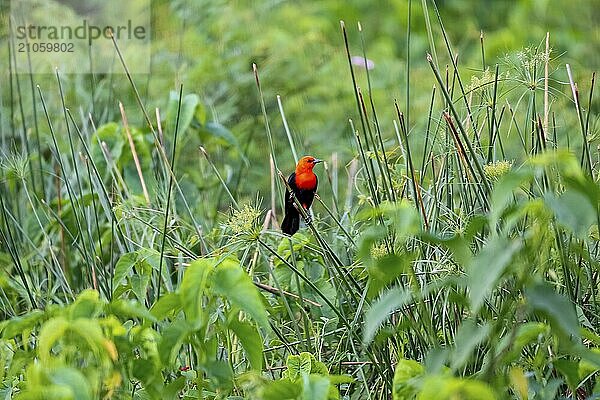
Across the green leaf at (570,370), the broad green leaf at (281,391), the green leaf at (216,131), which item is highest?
the green leaf at (216,131)

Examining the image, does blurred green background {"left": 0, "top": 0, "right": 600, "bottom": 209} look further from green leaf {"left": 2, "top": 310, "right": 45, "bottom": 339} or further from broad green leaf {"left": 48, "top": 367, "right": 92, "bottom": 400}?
broad green leaf {"left": 48, "top": 367, "right": 92, "bottom": 400}

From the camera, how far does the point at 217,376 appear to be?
1.09m

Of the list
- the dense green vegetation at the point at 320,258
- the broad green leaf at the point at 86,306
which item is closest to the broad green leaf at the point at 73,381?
the dense green vegetation at the point at 320,258

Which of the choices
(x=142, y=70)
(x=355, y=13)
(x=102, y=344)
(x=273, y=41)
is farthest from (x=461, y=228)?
(x=355, y=13)

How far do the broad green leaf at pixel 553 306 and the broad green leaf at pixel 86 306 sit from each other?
0.47 metres

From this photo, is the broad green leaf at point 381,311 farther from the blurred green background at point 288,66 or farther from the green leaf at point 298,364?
the blurred green background at point 288,66

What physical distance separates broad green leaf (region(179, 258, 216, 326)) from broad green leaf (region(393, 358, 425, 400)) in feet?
0.72

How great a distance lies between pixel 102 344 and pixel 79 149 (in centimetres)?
145

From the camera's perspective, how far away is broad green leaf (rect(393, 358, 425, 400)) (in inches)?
40.4

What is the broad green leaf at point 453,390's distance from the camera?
841mm

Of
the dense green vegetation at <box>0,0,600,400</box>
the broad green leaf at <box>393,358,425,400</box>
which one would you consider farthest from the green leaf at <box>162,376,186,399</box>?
the broad green leaf at <box>393,358,425,400</box>

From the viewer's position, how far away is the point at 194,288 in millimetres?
1033

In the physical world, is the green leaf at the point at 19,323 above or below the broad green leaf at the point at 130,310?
below

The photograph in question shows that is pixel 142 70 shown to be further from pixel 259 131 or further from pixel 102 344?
pixel 102 344
